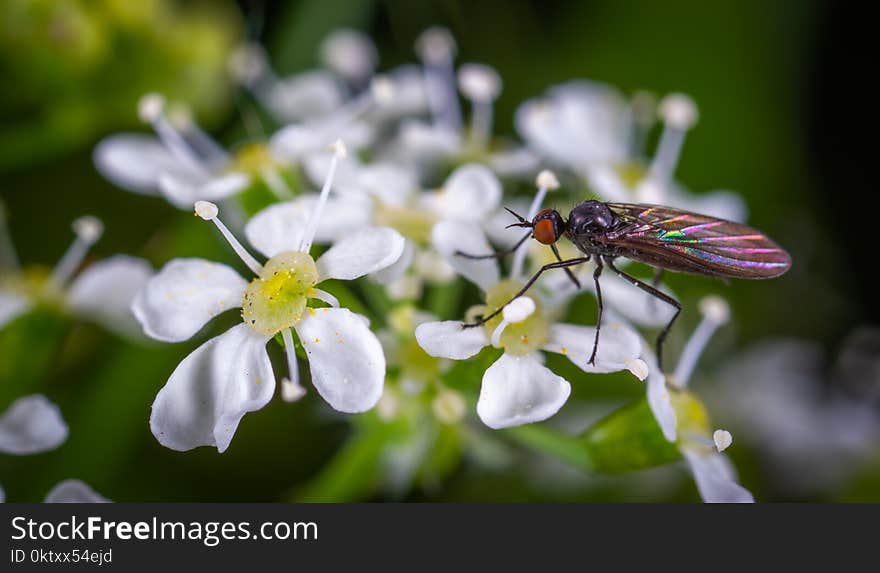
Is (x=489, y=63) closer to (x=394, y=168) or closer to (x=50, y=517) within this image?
(x=394, y=168)

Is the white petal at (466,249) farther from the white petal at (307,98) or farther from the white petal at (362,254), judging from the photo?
the white petal at (307,98)

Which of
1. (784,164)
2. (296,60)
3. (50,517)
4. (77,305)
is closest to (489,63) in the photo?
(296,60)

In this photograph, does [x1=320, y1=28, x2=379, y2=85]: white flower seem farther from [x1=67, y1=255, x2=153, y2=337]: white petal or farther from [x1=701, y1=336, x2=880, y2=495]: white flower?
[x1=701, y1=336, x2=880, y2=495]: white flower

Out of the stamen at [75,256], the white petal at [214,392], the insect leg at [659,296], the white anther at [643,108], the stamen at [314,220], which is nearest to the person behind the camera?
the white petal at [214,392]

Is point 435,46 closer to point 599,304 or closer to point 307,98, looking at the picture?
point 307,98

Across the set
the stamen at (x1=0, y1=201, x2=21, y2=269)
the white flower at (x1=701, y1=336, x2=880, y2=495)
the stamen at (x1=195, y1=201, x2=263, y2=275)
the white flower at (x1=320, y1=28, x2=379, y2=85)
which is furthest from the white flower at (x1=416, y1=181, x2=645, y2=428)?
the white flower at (x1=701, y1=336, x2=880, y2=495)

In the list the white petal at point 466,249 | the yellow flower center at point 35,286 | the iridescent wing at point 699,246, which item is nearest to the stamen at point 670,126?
the iridescent wing at point 699,246
